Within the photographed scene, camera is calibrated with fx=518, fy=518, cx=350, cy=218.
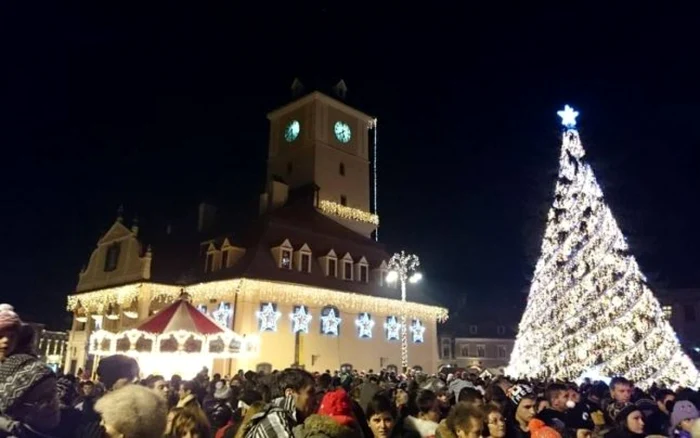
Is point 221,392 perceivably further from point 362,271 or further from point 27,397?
point 362,271

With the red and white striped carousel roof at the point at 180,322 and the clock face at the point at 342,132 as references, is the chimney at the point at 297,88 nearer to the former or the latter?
the clock face at the point at 342,132

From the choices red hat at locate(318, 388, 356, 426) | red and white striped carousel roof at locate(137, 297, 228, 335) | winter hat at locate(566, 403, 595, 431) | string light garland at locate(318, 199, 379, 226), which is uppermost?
string light garland at locate(318, 199, 379, 226)

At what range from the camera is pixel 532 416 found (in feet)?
20.4

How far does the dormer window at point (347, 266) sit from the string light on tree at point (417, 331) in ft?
19.6

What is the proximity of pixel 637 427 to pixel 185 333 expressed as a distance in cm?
1651

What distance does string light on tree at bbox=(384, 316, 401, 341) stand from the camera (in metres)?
34.0

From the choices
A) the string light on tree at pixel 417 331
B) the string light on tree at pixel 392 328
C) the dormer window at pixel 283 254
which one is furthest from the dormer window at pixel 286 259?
the string light on tree at pixel 417 331

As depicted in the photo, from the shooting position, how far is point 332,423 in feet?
12.2

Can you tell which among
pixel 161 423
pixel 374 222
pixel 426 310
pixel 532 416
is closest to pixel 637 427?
pixel 532 416

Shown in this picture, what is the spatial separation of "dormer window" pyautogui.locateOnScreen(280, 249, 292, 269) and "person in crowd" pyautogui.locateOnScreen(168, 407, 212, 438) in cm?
2609

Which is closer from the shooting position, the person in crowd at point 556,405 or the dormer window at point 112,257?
the person in crowd at point 556,405

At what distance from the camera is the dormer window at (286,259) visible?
99.4ft

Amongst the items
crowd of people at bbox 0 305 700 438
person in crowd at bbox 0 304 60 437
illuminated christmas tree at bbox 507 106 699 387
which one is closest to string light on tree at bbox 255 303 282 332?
illuminated christmas tree at bbox 507 106 699 387

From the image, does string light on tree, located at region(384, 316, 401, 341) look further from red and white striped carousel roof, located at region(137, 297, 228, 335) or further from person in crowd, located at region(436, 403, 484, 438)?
person in crowd, located at region(436, 403, 484, 438)
